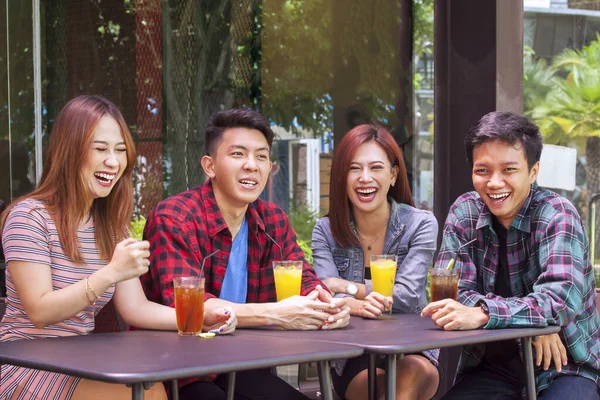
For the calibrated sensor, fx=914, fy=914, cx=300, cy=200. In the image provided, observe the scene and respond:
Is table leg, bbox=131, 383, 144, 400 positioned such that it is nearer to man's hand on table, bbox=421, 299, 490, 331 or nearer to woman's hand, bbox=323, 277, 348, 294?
man's hand on table, bbox=421, 299, 490, 331

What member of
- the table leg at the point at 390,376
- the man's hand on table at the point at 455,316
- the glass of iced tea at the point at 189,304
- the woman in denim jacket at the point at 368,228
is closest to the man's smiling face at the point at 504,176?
the man's hand on table at the point at 455,316

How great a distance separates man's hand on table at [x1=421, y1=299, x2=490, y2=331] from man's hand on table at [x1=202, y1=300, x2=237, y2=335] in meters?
0.71

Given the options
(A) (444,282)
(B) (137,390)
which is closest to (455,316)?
(A) (444,282)

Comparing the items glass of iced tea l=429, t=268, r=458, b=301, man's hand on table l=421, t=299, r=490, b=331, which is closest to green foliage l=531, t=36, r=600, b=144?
glass of iced tea l=429, t=268, r=458, b=301

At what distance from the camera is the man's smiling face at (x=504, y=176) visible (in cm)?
354

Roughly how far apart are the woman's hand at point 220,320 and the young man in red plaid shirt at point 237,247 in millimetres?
99

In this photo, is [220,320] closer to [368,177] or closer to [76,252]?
[76,252]

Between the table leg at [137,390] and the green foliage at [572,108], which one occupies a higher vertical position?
the green foliage at [572,108]

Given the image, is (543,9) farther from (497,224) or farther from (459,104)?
(497,224)

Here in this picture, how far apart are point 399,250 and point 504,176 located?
30.9 inches

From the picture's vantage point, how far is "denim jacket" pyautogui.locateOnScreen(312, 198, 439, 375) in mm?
4098

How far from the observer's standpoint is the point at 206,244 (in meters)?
3.61

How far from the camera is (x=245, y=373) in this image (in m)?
3.62

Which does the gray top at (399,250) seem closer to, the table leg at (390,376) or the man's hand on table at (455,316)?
the man's hand on table at (455,316)
